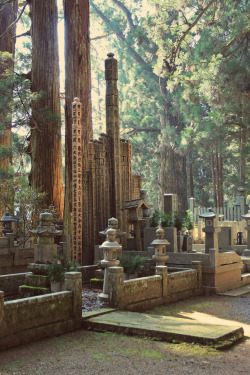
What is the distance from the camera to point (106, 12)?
3672cm

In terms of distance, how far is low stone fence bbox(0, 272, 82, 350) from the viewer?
6.34 m

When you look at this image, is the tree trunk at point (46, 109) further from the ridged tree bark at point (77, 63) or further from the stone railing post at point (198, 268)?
the stone railing post at point (198, 268)

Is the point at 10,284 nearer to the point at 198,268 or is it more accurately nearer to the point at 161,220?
the point at 198,268

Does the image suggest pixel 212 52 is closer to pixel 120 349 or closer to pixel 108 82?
pixel 108 82

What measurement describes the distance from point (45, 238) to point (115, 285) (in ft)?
5.98

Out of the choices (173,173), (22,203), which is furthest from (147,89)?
(22,203)

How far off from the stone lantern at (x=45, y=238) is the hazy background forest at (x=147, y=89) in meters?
5.60

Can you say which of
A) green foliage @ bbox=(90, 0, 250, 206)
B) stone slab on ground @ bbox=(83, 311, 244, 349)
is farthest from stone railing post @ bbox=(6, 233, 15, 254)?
green foliage @ bbox=(90, 0, 250, 206)

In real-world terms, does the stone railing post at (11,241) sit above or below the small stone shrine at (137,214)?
below

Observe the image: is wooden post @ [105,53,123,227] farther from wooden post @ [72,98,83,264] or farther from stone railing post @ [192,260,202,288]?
stone railing post @ [192,260,202,288]

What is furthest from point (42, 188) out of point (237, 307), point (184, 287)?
point (237, 307)

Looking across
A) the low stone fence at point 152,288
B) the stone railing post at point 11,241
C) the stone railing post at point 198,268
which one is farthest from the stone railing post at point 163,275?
the stone railing post at point 11,241

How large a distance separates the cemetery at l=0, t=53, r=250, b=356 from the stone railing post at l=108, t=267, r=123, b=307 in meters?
0.02

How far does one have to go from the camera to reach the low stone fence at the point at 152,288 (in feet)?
27.1
